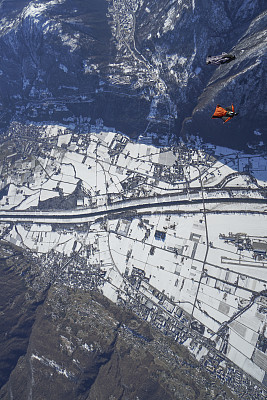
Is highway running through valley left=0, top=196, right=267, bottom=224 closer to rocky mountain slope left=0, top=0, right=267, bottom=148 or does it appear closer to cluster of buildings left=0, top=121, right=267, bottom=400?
cluster of buildings left=0, top=121, right=267, bottom=400

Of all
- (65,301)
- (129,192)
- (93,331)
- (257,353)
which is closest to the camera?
(257,353)

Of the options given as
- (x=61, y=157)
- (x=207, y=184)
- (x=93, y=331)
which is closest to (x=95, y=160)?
(x=61, y=157)

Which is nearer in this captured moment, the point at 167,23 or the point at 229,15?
the point at 229,15

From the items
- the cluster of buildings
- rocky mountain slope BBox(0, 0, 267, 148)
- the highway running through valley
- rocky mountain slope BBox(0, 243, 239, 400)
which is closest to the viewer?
rocky mountain slope BBox(0, 243, 239, 400)

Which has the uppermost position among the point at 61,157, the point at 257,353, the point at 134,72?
the point at 134,72

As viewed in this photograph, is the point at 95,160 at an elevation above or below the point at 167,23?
below

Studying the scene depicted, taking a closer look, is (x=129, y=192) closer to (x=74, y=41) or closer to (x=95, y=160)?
(x=95, y=160)

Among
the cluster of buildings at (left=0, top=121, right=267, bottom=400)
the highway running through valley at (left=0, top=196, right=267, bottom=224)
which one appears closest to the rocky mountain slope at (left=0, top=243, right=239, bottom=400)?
the cluster of buildings at (left=0, top=121, right=267, bottom=400)

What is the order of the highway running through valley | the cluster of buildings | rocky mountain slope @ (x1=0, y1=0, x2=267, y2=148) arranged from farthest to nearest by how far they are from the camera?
1. rocky mountain slope @ (x1=0, y1=0, x2=267, y2=148)
2. the highway running through valley
3. the cluster of buildings

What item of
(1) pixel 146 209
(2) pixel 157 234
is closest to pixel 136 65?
(1) pixel 146 209
